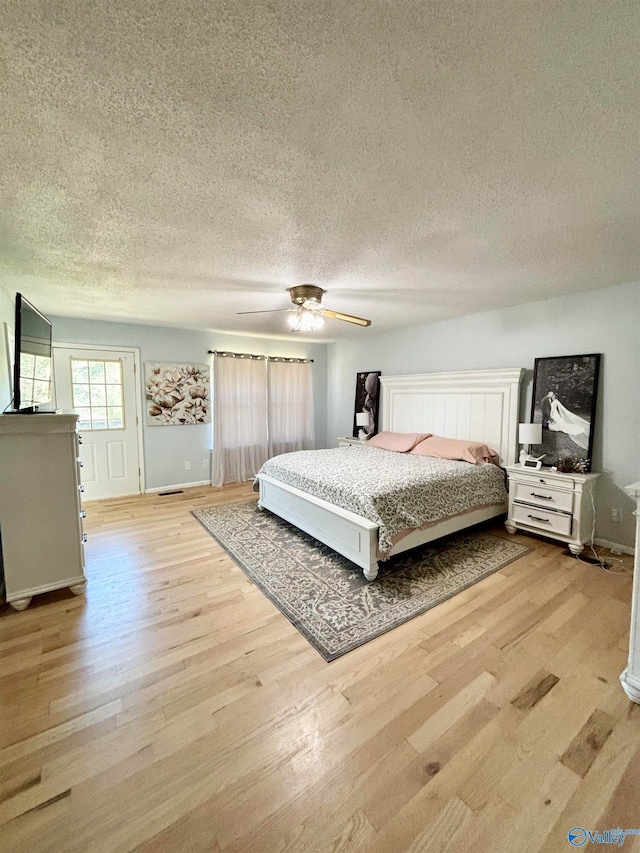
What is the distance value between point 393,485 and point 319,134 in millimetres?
2271

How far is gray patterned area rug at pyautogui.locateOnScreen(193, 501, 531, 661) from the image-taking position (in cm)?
210

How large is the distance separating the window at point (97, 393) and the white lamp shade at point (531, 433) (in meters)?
4.84

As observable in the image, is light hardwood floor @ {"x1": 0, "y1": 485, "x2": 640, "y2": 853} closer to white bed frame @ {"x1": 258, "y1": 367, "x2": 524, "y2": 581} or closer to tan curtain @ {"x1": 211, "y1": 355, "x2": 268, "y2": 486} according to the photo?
white bed frame @ {"x1": 258, "y1": 367, "x2": 524, "y2": 581}

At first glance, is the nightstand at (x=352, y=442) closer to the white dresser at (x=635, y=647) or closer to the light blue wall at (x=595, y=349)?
the light blue wall at (x=595, y=349)

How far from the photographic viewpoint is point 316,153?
4.31ft

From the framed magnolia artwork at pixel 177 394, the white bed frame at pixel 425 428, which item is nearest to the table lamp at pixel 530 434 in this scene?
the white bed frame at pixel 425 428

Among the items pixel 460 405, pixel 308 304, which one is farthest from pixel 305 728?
pixel 460 405

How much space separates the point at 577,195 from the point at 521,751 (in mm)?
2415

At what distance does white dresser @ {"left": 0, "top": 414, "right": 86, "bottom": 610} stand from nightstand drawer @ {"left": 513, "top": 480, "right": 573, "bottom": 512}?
375cm

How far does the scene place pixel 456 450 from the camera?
3.76m

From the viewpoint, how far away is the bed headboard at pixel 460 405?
3.67 meters

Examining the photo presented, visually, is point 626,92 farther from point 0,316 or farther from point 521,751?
point 0,316

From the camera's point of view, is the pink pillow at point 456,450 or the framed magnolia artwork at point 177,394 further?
the framed magnolia artwork at point 177,394

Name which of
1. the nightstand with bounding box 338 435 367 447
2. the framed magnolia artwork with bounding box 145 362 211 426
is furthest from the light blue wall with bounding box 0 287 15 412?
the nightstand with bounding box 338 435 367 447
